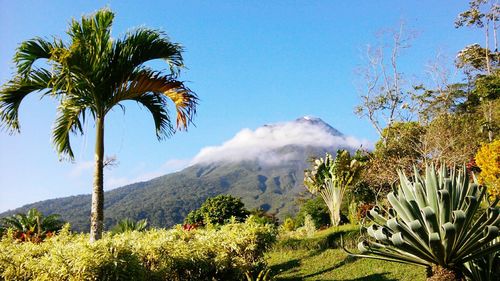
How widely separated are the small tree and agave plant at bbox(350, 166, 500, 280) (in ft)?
47.9

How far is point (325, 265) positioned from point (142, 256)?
5.52 metres

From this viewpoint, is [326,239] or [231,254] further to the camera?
[326,239]

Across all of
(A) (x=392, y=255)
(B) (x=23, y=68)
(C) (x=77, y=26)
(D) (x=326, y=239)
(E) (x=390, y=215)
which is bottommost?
(D) (x=326, y=239)

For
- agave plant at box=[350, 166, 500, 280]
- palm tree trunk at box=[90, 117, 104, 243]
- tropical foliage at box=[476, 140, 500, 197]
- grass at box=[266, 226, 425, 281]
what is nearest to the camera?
agave plant at box=[350, 166, 500, 280]

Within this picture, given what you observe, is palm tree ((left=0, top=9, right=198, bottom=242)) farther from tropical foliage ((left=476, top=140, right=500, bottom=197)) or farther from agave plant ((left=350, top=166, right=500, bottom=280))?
tropical foliage ((left=476, top=140, right=500, bottom=197))

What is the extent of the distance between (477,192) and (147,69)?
5103mm

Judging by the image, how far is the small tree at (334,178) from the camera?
18.5 m

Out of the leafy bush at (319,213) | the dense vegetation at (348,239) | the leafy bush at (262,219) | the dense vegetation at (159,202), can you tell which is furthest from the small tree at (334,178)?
the dense vegetation at (159,202)

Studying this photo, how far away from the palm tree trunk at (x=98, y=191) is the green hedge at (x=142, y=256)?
22cm

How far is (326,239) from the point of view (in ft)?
41.6

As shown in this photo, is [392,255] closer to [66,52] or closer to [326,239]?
[66,52]

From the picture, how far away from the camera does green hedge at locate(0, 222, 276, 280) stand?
5.38 metres

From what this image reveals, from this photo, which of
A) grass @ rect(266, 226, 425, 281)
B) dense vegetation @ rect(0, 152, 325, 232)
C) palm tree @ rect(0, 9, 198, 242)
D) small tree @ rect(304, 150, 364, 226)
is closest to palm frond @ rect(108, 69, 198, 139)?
palm tree @ rect(0, 9, 198, 242)

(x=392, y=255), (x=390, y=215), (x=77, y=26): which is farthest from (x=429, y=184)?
(x=77, y=26)
